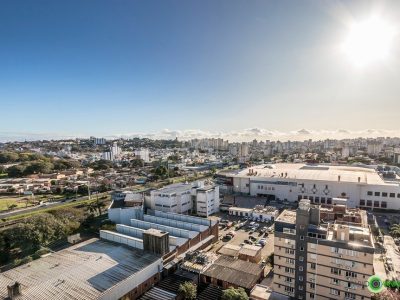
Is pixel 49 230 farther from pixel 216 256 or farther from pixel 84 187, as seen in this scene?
pixel 84 187

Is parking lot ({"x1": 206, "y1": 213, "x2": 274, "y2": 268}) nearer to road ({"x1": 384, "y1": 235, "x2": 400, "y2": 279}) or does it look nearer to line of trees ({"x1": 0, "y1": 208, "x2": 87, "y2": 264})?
road ({"x1": 384, "y1": 235, "x2": 400, "y2": 279})

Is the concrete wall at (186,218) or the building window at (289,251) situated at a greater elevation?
the building window at (289,251)

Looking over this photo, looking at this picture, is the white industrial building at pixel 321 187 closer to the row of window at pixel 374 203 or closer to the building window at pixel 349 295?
the row of window at pixel 374 203

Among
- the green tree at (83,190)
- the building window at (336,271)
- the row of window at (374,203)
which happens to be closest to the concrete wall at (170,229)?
the building window at (336,271)

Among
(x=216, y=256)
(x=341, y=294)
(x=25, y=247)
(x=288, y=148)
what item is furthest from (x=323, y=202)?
(x=288, y=148)

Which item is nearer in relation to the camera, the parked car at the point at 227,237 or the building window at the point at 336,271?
the building window at the point at 336,271
